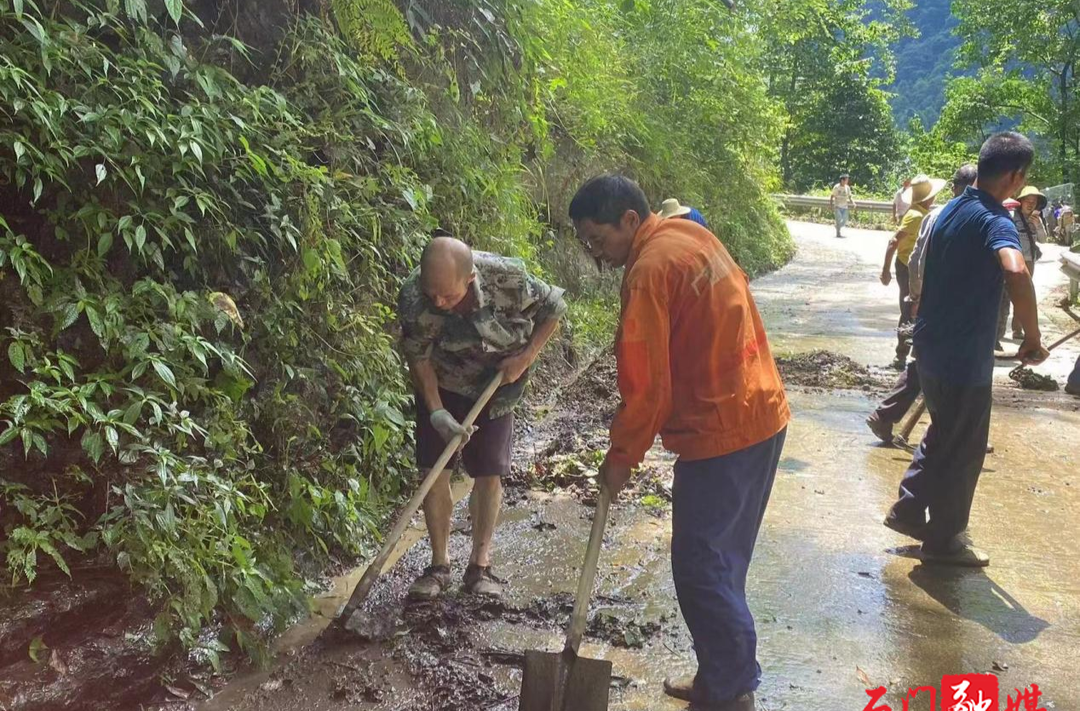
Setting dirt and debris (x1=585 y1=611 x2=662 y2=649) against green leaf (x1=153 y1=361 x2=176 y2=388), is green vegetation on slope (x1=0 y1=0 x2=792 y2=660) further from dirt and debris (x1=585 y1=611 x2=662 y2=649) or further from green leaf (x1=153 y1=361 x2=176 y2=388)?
dirt and debris (x1=585 y1=611 x2=662 y2=649)

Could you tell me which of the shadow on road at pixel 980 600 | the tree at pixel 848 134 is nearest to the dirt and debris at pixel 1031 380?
the shadow on road at pixel 980 600

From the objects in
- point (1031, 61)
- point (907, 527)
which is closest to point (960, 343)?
point (907, 527)

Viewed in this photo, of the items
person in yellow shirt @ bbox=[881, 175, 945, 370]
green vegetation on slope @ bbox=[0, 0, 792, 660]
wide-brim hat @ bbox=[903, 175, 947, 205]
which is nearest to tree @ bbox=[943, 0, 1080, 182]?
person in yellow shirt @ bbox=[881, 175, 945, 370]

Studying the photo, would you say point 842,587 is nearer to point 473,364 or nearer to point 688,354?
point 688,354

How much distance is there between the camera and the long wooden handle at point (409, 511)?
3467mm

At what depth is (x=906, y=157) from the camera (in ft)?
136

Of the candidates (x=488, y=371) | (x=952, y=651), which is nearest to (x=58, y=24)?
(x=488, y=371)

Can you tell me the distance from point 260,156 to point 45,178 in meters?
0.86

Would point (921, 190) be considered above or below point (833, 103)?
below

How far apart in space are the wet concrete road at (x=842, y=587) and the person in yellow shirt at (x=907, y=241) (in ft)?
7.37

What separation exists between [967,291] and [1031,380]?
486cm

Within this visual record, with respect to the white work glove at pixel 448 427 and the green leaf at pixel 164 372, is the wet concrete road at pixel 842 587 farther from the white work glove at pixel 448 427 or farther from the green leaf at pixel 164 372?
the green leaf at pixel 164 372

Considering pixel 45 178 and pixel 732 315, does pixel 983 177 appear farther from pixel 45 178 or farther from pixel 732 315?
pixel 45 178

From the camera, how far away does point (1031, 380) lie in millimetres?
7938
